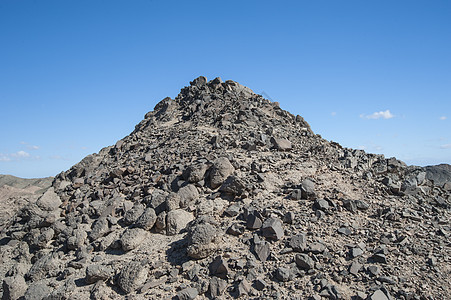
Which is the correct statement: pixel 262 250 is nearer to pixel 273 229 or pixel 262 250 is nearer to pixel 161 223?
pixel 273 229

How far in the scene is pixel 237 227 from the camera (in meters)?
7.89

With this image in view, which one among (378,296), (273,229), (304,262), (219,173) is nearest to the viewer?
(378,296)

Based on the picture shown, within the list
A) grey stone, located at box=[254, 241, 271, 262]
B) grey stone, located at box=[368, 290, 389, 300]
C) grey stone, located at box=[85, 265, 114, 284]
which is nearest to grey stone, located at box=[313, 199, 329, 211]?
grey stone, located at box=[254, 241, 271, 262]

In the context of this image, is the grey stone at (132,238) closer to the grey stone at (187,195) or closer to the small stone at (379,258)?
the grey stone at (187,195)

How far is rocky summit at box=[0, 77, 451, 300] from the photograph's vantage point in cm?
663

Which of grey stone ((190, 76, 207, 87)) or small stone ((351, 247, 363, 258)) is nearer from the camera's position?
small stone ((351, 247, 363, 258))

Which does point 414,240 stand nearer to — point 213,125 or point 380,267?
point 380,267

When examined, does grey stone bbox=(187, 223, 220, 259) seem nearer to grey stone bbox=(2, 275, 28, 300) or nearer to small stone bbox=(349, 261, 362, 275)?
small stone bbox=(349, 261, 362, 275)

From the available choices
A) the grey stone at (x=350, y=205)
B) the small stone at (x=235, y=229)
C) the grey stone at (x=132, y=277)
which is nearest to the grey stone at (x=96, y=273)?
the grey stone at (x=132, y=277)

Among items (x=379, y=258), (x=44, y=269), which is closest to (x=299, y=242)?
(x=379, y=258)

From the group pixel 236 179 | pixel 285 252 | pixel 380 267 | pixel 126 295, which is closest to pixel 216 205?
pixel 236 179

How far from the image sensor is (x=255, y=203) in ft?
28.5

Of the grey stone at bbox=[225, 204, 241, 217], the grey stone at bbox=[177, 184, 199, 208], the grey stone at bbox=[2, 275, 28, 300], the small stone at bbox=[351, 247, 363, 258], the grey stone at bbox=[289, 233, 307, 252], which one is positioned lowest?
the grey stone at bbox=[2, 275, 28, 300]

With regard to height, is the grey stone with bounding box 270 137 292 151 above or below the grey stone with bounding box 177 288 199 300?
above
